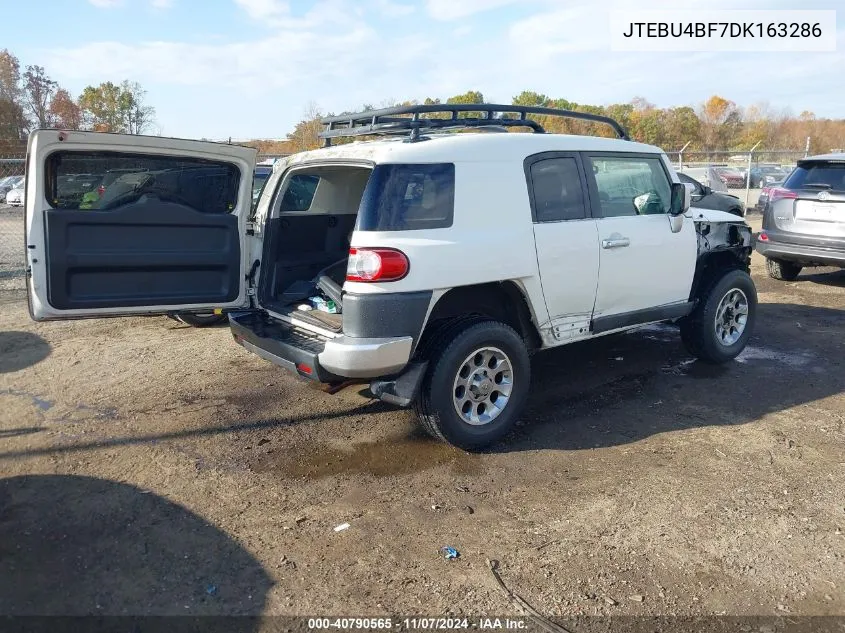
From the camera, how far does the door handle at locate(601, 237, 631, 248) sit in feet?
15.1

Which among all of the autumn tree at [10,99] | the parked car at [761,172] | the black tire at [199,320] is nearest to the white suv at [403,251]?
the black tire at [199,320]

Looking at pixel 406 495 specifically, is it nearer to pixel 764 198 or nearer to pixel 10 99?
pixel 764 198

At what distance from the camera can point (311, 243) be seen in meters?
5.32

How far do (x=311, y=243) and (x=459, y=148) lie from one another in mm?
1820

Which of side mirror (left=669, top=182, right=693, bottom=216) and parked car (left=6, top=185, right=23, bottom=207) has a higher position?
parked car (left=6, top=185, right=23, bottom=207)

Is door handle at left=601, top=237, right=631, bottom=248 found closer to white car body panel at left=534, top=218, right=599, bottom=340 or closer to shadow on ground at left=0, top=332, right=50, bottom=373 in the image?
white car body panel at left=534, top=218, right=599, bottom=340

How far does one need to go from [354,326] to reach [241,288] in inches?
53.9

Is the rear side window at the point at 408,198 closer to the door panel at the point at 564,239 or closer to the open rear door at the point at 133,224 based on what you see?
the door panel at the point at 564,239

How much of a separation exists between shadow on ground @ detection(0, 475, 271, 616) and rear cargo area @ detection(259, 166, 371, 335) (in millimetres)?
1505

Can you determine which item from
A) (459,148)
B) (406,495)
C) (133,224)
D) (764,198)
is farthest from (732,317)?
(764,198)

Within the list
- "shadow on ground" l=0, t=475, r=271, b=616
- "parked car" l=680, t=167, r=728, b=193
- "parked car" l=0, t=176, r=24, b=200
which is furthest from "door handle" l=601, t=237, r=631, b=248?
"parked car" l=0, t=176, r=24, b=200

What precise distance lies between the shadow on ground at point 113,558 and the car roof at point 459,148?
2.26 m

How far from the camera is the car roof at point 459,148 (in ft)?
12.5

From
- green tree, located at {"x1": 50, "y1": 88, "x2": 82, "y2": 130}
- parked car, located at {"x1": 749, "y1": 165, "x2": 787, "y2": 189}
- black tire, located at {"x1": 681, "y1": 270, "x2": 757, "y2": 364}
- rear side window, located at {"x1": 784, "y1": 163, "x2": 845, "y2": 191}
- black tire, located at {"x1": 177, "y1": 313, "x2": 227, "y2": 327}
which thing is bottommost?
black tire, located at {"x1": 177, "y1": 313, "x2": 227, "y2": 327}
